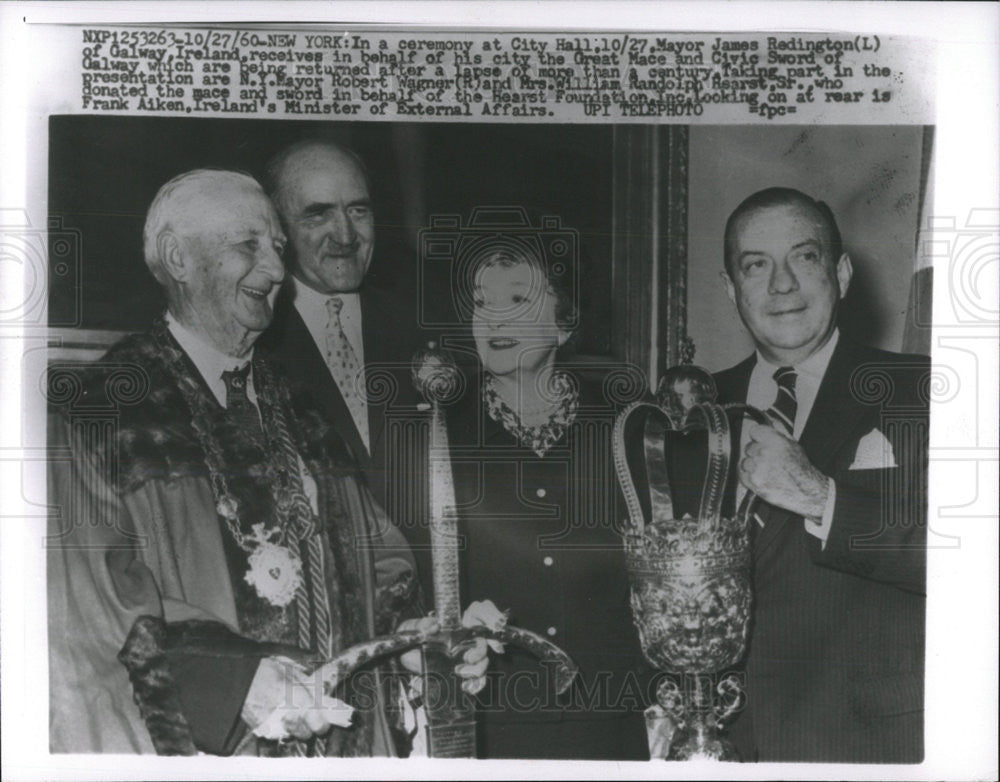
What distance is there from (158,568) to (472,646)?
0.88 meters

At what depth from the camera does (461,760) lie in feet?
8.46

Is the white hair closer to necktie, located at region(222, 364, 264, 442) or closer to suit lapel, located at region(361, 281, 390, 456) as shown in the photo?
necktie, located at region(222, 364, 264, 442)

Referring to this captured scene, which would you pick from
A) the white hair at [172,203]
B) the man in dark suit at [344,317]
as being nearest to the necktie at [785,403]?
the man in dark suit at [344,317]

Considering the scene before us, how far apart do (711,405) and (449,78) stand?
1.16m

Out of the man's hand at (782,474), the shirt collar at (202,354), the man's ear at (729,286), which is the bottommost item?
the man's hand at (782,474)

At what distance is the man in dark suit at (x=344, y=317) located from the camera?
2.57 meters

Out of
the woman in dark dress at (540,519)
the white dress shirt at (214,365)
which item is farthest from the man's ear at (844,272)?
the white dress shirt at (214,365)

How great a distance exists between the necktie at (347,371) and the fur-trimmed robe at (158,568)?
92 mm

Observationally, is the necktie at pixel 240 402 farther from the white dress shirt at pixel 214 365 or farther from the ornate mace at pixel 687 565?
the ornate mace at pixel 687 565

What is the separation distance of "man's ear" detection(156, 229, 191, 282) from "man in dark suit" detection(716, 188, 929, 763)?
1.50 meters

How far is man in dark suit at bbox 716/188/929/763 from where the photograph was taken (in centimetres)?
256

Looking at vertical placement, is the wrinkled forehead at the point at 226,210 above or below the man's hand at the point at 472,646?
above

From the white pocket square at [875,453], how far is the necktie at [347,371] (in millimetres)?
1372

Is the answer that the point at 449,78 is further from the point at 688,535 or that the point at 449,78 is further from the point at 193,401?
the point at 688,535
